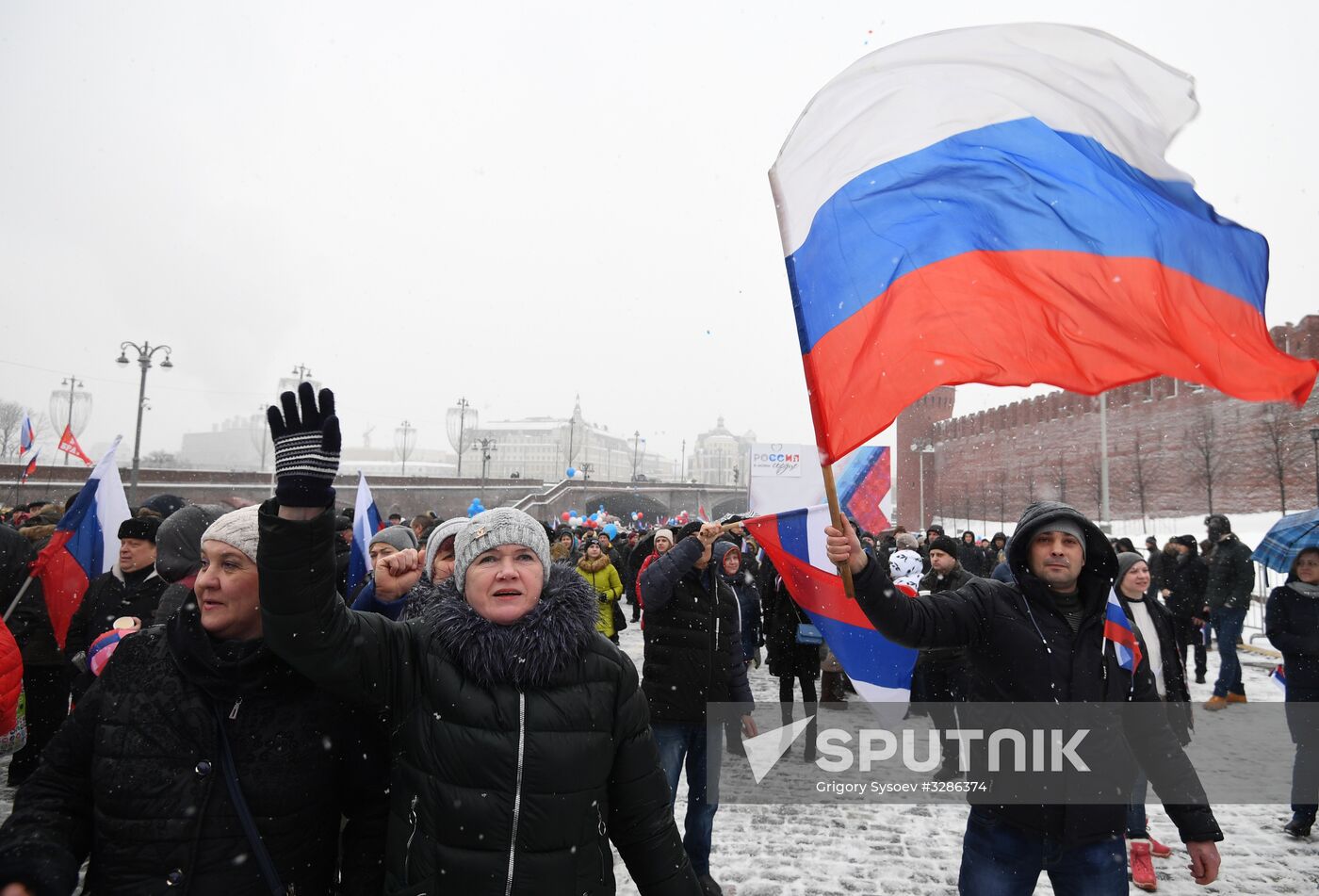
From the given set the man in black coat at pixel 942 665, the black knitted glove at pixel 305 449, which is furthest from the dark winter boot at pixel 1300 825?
the black knitted glove at pixel 305 449

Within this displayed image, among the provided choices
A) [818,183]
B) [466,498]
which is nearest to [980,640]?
[818,183]

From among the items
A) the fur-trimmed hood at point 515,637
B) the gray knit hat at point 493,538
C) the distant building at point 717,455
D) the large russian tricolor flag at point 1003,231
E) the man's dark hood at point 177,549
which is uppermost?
the distant building at point 717,455


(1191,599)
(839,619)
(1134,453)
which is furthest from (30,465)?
(1134,453)

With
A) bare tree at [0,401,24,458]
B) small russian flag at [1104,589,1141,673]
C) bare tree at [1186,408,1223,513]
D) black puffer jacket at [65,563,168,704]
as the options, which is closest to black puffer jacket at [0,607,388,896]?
black puffer jacket at [65,563,168,704]

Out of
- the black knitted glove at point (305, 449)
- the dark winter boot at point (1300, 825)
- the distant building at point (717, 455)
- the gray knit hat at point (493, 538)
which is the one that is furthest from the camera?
the distant building at point (717, 455)

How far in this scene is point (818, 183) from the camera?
2.58 meters

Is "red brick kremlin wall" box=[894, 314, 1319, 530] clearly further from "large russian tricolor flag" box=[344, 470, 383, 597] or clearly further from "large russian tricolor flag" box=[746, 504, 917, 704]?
"large russian tricolor flag" box=[344, 470, 383, 597]

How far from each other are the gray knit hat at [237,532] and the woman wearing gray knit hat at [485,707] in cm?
33

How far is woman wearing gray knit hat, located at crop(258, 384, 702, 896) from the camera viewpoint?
5.04 feet

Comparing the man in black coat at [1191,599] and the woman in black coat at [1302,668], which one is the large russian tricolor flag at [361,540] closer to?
the woman in black coat at [1302,668]

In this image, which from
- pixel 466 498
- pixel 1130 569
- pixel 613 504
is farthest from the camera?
pixel 613 504

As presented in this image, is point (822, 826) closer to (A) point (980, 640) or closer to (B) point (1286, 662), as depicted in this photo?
(A) point (980, 640)

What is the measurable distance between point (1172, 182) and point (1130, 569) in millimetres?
2598

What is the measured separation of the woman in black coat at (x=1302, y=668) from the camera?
14.4ft
